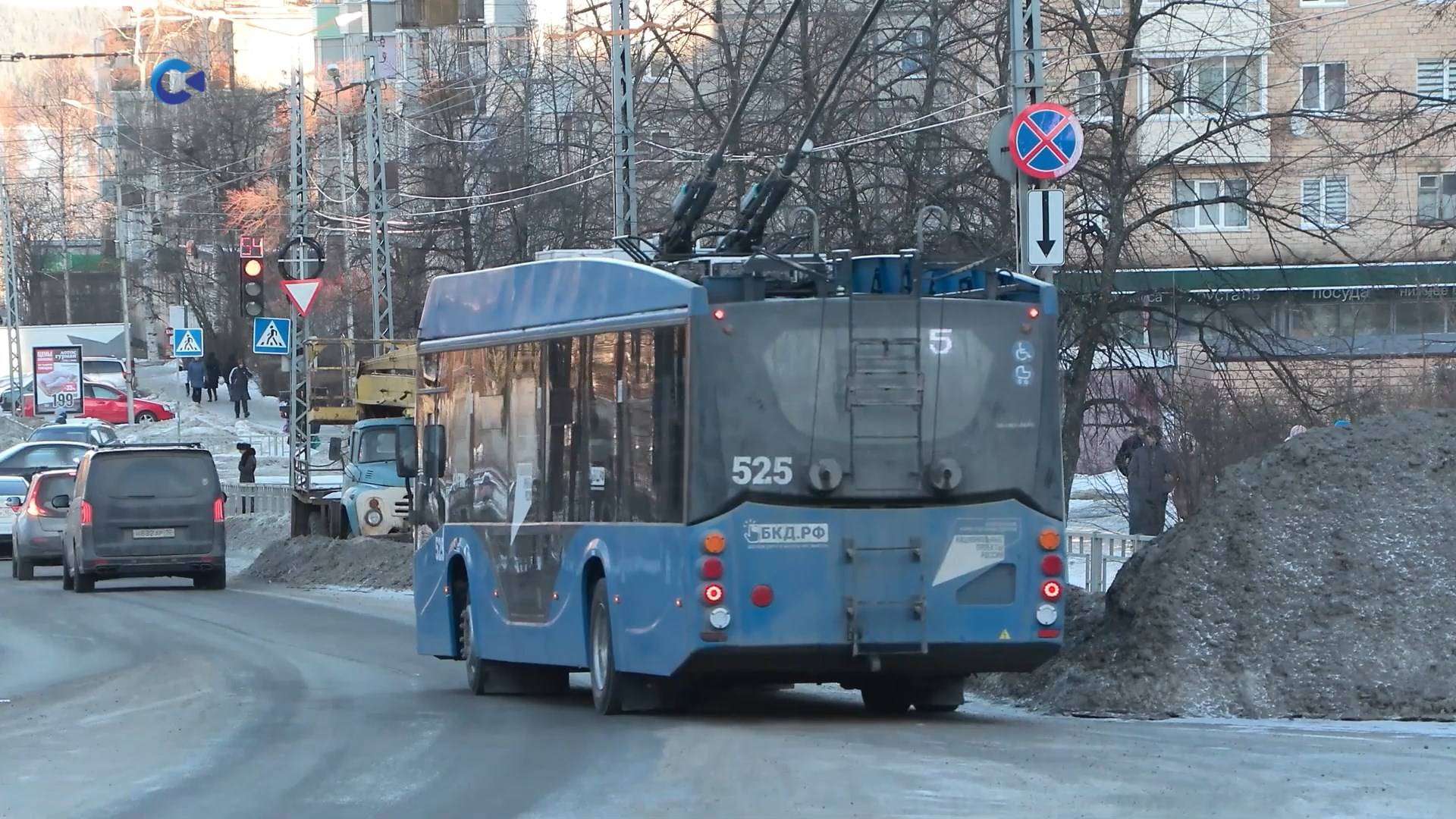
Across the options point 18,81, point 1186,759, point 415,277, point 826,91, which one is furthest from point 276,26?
point 1186,759

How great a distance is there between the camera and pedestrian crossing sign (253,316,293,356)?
34.3m

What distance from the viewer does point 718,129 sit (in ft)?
106

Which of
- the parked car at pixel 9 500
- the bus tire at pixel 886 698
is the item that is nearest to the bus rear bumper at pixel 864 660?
the bus tire at pixel 886 698

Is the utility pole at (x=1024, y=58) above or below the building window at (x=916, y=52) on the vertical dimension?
below

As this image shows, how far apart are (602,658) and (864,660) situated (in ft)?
6.24

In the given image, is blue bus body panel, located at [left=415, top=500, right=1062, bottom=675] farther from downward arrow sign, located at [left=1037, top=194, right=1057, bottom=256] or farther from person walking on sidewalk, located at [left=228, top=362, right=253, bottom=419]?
person walking on sidewalk, located at [left=228, top=362, right=253, bottom=419]

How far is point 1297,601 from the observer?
13.1m

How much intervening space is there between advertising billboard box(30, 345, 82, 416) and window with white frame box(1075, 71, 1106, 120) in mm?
36651

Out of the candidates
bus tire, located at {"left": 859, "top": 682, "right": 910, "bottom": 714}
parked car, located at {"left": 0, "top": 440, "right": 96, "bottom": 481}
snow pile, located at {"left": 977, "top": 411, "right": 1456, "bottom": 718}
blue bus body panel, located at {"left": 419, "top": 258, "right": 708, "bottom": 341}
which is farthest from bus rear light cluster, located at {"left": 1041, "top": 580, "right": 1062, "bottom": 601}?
parked car, located at {"left": 0, "top": 440, "right": 96, "bottom": 481}

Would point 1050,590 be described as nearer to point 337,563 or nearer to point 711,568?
point 711,568

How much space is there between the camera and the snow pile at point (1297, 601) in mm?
12500

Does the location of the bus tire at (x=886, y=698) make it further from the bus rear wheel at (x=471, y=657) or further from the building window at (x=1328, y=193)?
the building window at (x=1328, y=193)

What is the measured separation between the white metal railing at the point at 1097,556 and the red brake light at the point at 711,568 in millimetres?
7112

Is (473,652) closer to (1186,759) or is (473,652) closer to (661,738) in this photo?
(661,738)
